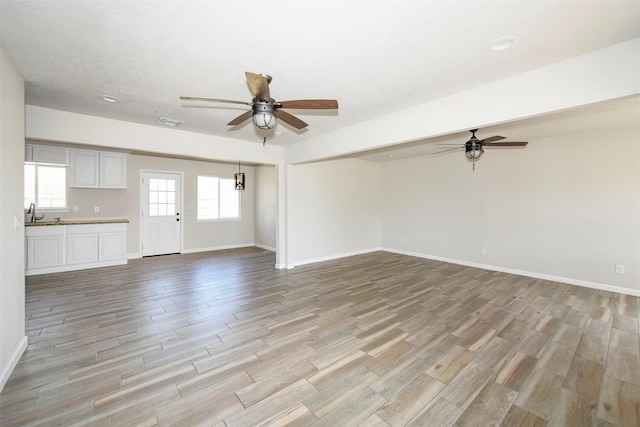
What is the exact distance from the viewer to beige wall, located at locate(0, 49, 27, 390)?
2143 mm

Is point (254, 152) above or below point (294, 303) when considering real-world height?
above

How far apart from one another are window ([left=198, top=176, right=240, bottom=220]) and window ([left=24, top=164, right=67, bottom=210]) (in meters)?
2.85

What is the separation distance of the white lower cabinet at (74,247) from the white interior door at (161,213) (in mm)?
806

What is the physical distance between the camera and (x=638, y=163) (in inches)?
165

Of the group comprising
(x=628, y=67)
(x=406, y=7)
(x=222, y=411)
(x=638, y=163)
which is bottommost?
(x=222, y=411)

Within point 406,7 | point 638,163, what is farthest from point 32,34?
point 638,163

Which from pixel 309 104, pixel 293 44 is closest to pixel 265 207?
pixel 309 104

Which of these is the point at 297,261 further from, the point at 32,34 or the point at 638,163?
the point at 638,163

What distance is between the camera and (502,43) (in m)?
2.05

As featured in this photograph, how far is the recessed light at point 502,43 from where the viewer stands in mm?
1986

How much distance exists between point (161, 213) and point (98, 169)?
1675mm

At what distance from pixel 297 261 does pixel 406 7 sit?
516cm

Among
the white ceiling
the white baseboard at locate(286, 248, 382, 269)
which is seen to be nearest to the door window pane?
the white baseboard at locate(286, 248, 382, 269)

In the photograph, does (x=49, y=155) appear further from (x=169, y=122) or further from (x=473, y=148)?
(x=473, y=148)
